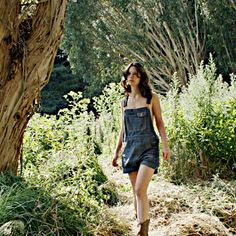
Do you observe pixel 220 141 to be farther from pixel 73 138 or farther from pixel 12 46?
pixel 12 46

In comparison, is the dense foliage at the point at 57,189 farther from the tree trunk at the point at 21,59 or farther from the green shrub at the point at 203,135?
the green shrub at the point at 203,135

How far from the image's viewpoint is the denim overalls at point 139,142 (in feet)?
11.6

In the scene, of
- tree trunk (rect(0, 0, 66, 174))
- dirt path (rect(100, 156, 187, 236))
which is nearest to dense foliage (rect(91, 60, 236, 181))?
dirt path (rect(100, 156, 187, 236))

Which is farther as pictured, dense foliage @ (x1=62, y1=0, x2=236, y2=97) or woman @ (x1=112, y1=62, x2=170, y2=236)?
dense foliage @ (x1=62, y1=0, x2=236, y2=97)

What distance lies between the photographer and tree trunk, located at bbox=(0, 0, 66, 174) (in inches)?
137

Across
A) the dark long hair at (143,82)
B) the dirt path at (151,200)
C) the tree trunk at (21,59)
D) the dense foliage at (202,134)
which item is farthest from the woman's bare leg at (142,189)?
the dense foliage at (202,134)

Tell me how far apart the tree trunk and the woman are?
2.35 feet

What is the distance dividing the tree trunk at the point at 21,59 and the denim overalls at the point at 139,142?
823 mm

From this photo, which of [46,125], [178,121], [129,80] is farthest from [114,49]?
[129,80]

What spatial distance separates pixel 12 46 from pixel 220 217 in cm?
267

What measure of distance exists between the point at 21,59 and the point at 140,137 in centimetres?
115

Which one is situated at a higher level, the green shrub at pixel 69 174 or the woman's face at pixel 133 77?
the woman's face at pixel 133 77

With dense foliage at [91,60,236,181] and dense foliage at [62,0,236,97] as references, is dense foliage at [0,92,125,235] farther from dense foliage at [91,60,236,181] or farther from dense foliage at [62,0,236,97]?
dense foliage at [62,0,236,97]

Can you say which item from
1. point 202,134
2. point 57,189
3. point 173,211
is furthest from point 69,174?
point 202,134
